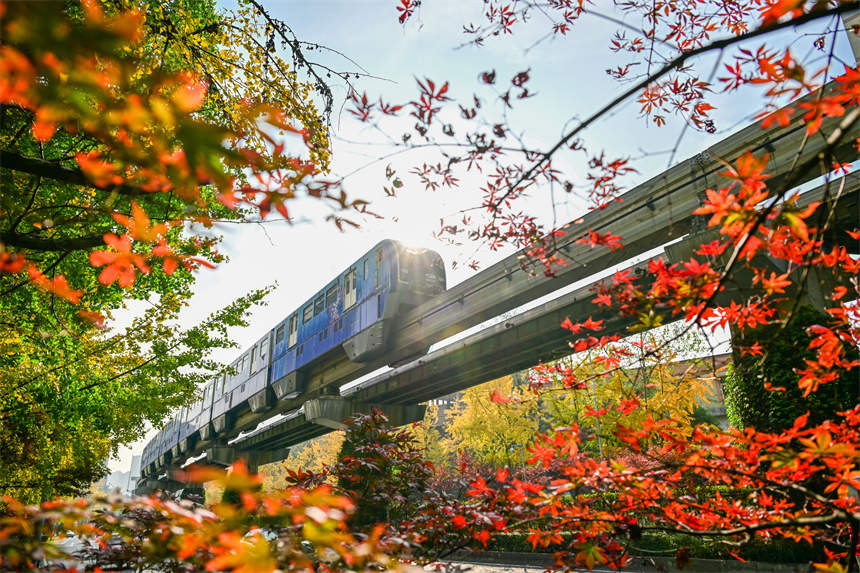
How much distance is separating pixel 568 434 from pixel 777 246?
1.51m

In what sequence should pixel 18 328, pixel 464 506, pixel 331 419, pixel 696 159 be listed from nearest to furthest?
pixel 464 506 → pixel 18 328 → pixel 696 159 → pixel 331 419

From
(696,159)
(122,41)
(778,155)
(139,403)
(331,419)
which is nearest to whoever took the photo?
(122,41)

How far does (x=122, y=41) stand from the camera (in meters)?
0.87

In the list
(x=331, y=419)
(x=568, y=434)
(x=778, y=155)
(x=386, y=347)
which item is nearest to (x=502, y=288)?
(x=386, y=347)

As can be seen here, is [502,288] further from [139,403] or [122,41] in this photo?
[122,41]

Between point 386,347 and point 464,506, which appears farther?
point 386,347

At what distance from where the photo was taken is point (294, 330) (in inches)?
714

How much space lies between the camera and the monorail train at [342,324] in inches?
519

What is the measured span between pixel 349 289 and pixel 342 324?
3.75 feet

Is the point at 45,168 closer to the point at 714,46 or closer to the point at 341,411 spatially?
the point at 714,46

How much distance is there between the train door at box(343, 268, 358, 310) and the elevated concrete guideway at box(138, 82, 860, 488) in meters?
1.94

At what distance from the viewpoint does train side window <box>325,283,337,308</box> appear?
51.2 ft

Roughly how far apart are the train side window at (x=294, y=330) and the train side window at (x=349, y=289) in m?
3.97

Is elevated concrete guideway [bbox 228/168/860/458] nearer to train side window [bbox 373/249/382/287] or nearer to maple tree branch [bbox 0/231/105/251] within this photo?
train side window [bbox 373/249/382/287]
